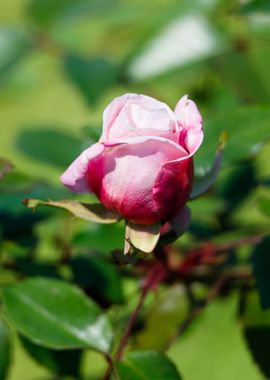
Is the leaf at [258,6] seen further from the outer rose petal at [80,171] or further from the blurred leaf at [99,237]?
the outer rose petal at [80,171]

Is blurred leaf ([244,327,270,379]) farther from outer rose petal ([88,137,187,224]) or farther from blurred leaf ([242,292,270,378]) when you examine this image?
outer rose petal ([88,137,187,224])

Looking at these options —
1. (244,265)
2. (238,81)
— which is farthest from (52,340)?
(238,81)

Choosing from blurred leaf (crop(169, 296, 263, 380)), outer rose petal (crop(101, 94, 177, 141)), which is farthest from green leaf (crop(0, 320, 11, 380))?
blurred leaf (crop(169, 296, 263, 380))

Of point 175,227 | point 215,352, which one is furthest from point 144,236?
point 215,352

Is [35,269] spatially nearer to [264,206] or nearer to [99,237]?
[99,237]

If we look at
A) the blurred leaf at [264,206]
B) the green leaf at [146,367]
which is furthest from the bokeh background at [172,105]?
the green leaf at [146,367]
